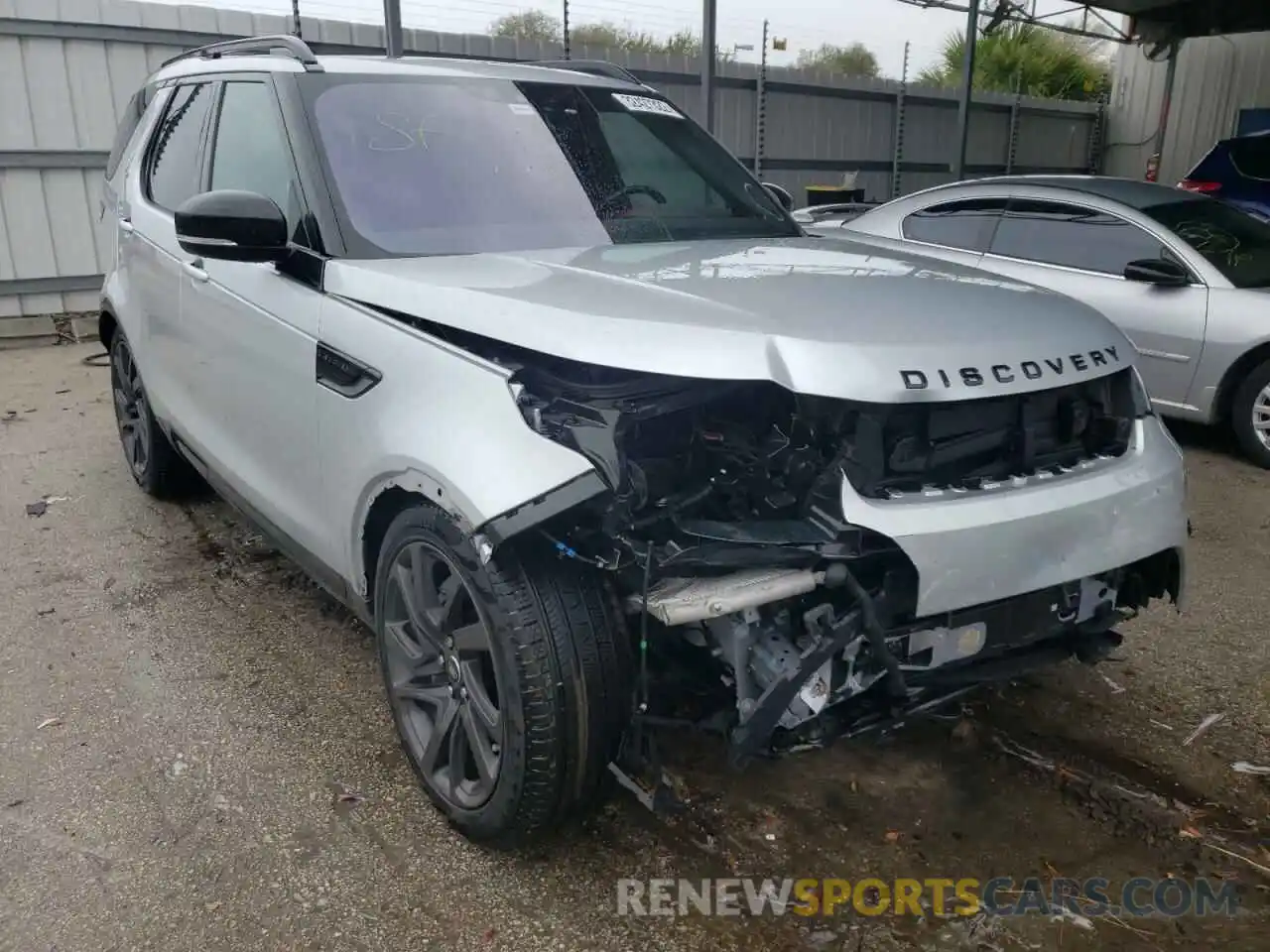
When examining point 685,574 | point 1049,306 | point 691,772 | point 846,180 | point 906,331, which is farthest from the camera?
point 846,180

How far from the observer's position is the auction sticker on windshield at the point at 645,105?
12.4 ft

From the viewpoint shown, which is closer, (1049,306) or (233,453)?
(1049,306)

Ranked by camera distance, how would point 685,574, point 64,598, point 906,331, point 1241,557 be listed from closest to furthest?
point 685,574 → point 906,331 → point 64,598 → point 1241,557

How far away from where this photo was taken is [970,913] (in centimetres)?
235

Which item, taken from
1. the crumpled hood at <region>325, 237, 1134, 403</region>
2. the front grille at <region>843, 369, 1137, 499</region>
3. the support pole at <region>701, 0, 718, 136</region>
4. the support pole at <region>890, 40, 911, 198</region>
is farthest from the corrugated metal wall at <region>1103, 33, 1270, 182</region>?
the front grille at <region>843, 369, 1137, 499</region>

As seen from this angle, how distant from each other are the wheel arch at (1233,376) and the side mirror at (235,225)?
5.05 m

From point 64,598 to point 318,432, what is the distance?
1.88 m

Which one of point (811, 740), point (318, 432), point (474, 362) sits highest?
point (474, 362)

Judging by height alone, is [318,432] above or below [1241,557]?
above

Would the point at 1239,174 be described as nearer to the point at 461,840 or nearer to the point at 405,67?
the point at 405,67

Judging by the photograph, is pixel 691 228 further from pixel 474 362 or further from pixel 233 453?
pixel 233 453

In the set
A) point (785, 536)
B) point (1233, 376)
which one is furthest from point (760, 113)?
point (785, 536)

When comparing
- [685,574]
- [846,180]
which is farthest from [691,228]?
[846,180]

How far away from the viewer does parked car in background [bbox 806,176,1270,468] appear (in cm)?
558
